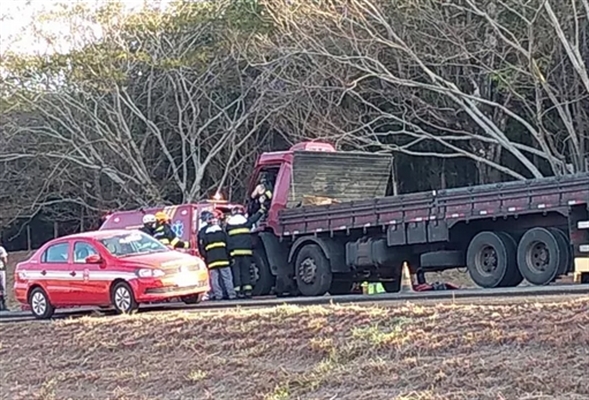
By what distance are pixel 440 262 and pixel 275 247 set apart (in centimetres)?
416

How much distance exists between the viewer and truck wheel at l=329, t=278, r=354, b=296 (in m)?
22.7

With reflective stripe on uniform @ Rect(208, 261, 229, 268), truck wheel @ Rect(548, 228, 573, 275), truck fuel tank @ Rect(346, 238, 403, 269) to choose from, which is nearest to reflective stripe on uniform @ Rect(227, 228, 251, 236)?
reflective stripe on uniform @ Rect(208, 261, 229, 268)

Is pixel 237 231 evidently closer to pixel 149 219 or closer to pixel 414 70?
pixel 149 219

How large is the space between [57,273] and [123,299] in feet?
5.71

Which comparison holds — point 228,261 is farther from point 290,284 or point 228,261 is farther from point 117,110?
point 117,110

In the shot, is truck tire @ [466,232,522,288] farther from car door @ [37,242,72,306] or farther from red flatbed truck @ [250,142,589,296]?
car door @ [37,242,72,306]

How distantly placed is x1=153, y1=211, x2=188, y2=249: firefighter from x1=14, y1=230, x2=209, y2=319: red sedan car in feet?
7.70

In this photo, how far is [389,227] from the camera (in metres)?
20.9

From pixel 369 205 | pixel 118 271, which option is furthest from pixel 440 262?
pixel 118 271

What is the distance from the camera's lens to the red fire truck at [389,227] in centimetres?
1803

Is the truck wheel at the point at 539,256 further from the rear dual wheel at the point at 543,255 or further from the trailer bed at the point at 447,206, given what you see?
the trailer bed at the point at 447,206

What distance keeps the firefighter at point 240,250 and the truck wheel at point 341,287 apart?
171 centimetres

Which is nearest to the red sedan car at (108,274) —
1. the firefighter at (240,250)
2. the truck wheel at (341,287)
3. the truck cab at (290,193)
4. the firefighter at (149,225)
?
the firefighter at (240,250)

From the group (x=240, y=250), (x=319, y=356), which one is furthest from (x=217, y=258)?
(x=319, y=356)
